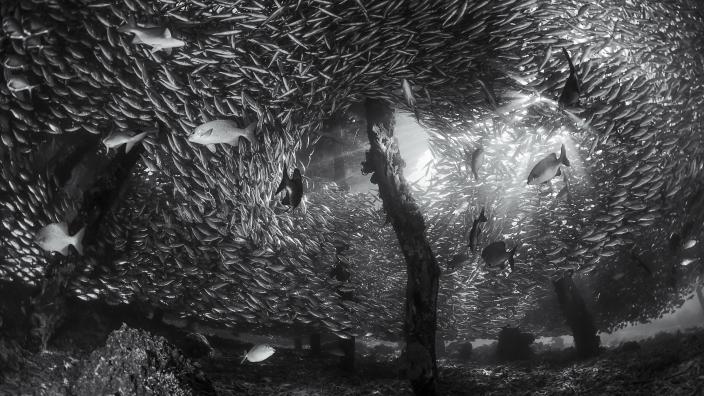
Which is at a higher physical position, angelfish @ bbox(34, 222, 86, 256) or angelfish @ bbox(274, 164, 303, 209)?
angelfish @ bbox(274, 164, 303, 209)

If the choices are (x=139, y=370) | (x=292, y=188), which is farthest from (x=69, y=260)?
(x=292, y=188)

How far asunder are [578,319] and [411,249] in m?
9.09

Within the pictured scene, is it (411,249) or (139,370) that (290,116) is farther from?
(139,370)

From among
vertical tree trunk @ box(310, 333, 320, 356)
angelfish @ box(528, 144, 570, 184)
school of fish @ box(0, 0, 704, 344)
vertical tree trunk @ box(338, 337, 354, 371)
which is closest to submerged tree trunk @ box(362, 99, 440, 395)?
school of fish @ box(0, 0, 704, 344)

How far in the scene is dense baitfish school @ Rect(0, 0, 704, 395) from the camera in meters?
5.59

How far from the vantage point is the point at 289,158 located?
743 cm

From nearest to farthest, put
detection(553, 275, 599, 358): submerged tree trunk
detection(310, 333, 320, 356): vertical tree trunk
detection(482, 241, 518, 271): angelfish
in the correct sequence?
detection(482, 241, 518, 271): angelfish < detection(553, 275, 599, 358): submerged tree trunk < detection(310, 333, 320, 356): vertical tree trunk

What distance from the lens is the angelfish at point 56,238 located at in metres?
5.23

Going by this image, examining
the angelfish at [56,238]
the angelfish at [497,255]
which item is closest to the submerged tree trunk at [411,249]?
the angelfish at [497,255]

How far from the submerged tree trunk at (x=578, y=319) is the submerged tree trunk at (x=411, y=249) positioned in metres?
8.39

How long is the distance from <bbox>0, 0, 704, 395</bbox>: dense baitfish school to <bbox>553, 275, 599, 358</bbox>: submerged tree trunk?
71 millimetres

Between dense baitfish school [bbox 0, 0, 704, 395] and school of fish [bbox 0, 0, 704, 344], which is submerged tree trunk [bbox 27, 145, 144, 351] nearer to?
dense baitfish school [bbox 0, 0, 704, 395]

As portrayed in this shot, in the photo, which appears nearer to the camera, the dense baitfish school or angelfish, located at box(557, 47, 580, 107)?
angelfish, located at box(557, 47, 580, 107)

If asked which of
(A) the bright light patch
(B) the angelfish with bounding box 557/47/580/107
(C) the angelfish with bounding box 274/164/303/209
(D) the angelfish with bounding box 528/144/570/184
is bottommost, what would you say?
(C) the angelfish with bounding box 274/164/303/209
